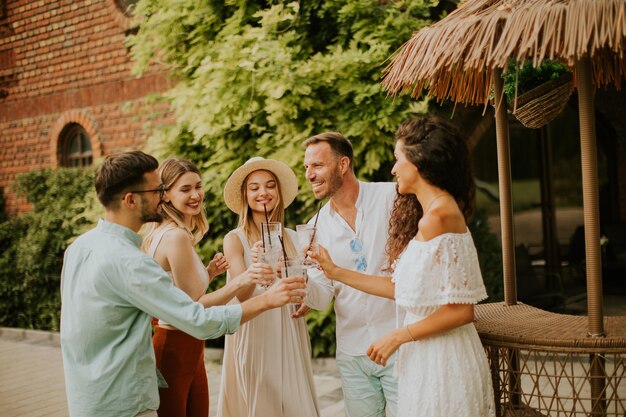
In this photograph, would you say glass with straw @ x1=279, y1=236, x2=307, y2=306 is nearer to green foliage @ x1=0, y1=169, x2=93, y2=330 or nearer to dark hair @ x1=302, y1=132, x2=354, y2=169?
dark hair @ x1=302, y1=132, x2=354, y2=169

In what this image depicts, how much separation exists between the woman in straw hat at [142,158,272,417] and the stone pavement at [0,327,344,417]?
193 cm

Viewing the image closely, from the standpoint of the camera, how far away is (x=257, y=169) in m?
3.64

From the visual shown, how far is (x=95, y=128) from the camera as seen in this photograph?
897 centimetres

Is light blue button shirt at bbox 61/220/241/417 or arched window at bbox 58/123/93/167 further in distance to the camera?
arched window at bbox 58/123/93/167

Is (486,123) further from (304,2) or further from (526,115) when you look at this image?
(526,115)

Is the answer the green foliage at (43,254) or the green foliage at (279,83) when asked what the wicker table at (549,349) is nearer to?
the green foliage at (279,83)

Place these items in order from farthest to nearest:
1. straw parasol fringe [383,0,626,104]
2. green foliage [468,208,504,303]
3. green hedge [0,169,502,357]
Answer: green hedge [0,169,502,357]
green foliage [468,208,504,303]
straw parasol fringe [383,0,626,104]

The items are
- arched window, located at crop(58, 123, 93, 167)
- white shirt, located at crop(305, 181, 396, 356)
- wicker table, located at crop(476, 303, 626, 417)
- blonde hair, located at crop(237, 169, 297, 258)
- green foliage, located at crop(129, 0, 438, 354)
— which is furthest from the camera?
arched window, located at crop(58, 123, 93, 167)

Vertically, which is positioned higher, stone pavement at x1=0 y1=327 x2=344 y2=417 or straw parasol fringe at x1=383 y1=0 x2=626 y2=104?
straw parasol fringe at x1=383 y1=0 x2=626 y2=104

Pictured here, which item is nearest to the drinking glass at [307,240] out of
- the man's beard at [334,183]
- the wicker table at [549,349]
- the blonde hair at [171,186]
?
the man's beard at [334,183]

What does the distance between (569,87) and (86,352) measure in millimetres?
2575

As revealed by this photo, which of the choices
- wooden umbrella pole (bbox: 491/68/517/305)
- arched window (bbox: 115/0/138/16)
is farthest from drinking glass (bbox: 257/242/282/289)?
arched window (bbox: 115/0/138/16)

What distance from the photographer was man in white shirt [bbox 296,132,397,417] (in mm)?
3178

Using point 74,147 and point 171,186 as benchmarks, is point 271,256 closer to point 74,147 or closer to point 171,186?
point 171,186
